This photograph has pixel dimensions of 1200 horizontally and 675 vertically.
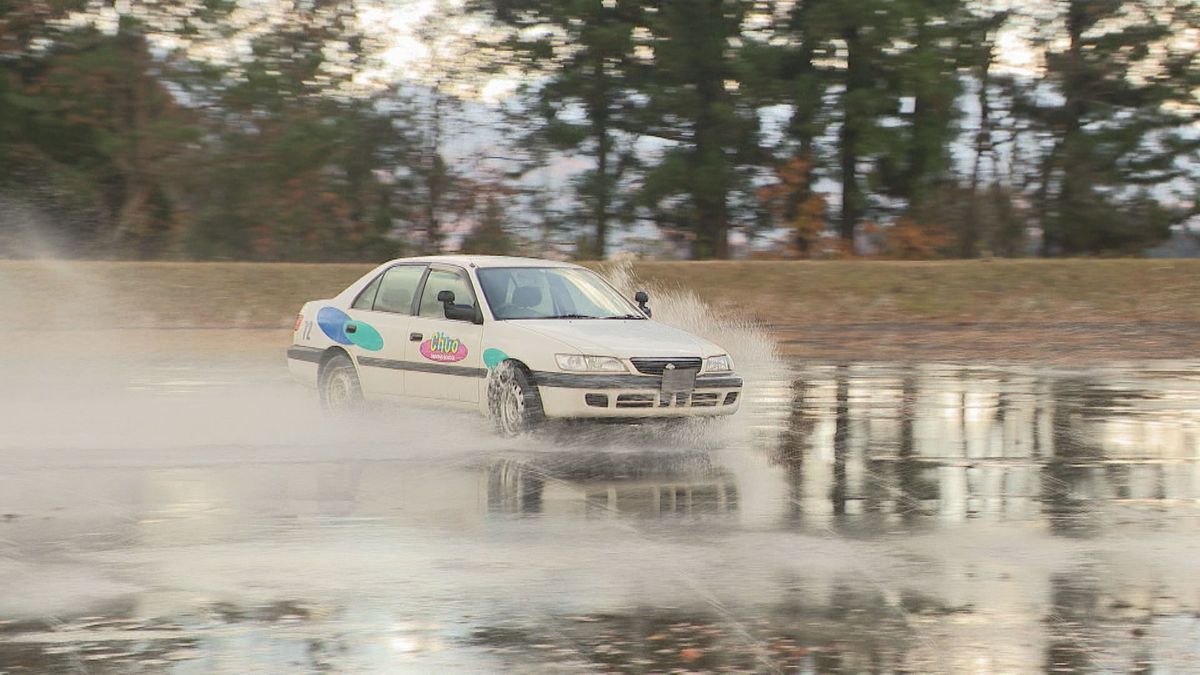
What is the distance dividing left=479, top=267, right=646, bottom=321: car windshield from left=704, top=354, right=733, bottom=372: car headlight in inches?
46.1

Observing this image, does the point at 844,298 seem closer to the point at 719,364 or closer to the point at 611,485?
the point at 719,364

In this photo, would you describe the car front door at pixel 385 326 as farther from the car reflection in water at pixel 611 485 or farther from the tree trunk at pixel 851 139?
the tree trunk at pixel 851 139

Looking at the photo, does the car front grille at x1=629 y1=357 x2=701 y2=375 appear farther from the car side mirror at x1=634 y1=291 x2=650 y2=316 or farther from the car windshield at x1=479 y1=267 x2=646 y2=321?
the car side mirror at x1=634 y1=291 x2=650 y2=316

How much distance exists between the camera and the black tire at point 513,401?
1334 cm

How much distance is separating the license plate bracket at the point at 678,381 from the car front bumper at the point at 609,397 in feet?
0.09

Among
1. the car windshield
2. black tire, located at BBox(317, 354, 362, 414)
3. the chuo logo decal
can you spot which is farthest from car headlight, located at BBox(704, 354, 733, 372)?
black tire, located at BBox(317, 354, 362, 414)

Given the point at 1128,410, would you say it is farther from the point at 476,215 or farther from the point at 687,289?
the point at 476,215

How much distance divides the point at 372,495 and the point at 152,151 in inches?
1238

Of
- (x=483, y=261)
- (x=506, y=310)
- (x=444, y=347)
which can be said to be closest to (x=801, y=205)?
(x=483, y=261)

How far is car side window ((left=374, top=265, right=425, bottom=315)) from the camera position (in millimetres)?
14836

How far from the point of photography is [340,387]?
1515 cm

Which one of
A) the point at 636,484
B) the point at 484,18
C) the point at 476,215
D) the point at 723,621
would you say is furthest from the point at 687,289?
the point at 723,621

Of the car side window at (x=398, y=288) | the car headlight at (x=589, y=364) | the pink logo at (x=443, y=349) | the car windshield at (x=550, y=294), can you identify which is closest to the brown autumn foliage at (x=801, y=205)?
the car windshield at (x=550, y=294)

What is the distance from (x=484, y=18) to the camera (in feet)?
143
